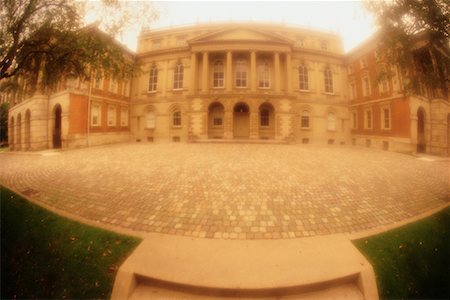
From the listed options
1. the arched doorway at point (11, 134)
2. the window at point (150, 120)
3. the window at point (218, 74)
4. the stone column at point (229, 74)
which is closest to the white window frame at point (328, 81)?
the stone column at point (229, 74)

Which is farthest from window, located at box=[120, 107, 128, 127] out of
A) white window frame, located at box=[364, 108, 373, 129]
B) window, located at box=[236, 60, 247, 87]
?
white window frame, located at box=[364, 108, 373, 129]

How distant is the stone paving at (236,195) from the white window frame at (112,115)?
14875mm

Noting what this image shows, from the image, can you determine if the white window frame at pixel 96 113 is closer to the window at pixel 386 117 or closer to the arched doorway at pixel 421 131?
the window at pixel 386 117

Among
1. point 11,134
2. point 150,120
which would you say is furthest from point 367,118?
point 11,134

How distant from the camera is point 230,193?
7.01 meters

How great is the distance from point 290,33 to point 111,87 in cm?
2814

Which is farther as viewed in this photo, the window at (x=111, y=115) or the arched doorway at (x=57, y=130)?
the window at (x=111, y=115)

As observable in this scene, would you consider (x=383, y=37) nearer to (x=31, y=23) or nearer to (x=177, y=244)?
(x=177, y=244)

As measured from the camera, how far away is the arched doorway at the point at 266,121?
84.2 ft

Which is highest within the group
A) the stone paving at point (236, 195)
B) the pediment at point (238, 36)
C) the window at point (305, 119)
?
the pediment at point (238, 36)

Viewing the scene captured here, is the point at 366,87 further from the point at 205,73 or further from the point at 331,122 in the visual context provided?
the point at 205,73

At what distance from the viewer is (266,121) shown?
26.0 meters

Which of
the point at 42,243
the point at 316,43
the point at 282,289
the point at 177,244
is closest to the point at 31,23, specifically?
the point at 42,243

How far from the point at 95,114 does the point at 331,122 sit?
3099 cm
